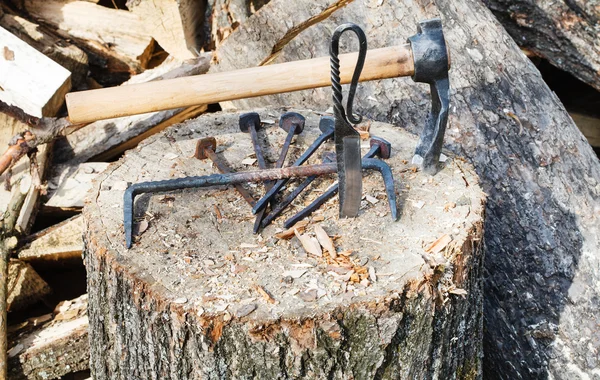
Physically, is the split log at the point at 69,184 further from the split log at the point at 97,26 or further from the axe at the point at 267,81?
the axe at the point at 267,81

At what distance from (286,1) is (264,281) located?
182 cm

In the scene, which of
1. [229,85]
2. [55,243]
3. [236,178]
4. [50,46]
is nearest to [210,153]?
[236,178]

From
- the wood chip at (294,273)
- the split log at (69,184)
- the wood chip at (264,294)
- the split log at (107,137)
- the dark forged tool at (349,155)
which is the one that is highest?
the dark forged tool at (349,155)

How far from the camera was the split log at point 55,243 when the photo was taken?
3.10 m

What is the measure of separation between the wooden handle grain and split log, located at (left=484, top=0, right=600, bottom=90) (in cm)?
176

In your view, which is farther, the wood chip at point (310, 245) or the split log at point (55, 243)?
the split log at point (55, 243)

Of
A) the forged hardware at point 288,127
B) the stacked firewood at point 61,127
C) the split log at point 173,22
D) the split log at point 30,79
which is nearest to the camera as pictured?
the forged hardware at point 288,127

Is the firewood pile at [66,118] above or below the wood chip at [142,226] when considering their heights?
below

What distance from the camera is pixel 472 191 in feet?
7.48

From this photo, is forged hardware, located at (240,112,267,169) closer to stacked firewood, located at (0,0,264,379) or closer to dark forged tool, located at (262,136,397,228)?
dark forged tool, located at (262,136,397,228)

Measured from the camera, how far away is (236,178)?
227 cm

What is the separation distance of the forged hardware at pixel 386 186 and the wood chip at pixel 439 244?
0.17m

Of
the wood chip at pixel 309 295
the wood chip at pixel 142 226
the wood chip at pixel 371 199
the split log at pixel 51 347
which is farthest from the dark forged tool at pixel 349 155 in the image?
the split log at pixel 51 347

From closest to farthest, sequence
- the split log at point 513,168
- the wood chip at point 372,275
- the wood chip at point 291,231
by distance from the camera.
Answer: the wood chip at point 372,275 → the wood chip at point 291,231 → the split log at point 513,168
